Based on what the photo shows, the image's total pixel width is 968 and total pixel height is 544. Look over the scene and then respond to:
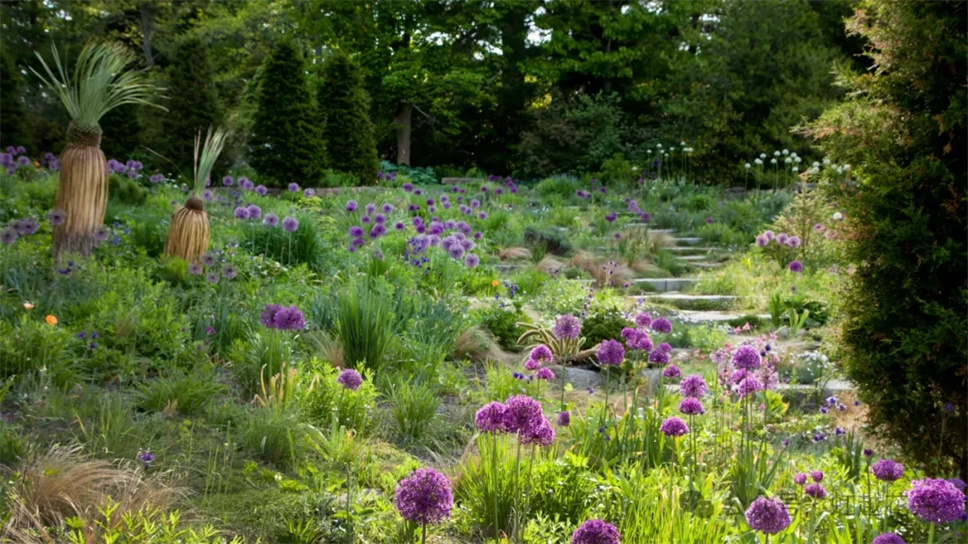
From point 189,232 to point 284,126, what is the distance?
6729 millimetres

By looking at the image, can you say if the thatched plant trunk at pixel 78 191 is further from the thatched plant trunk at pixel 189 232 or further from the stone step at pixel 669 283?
the stone step at pixel 669 283

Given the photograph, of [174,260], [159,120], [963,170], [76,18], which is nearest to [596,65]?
[159,120]

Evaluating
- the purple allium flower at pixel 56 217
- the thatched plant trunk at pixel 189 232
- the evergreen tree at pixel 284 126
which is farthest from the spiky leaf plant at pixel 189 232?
the evergreen tree at pixel 284 126

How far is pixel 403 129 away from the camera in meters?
19.1

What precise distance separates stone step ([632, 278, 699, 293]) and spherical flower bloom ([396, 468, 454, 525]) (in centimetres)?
635

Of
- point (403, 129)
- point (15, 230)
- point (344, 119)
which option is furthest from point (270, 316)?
point (403, 129)

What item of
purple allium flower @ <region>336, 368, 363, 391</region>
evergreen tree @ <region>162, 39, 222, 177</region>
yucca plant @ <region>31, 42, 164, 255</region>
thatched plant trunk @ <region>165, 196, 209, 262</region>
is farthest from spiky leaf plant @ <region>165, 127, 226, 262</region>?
evergreen tree @ <region>162, 39, 222, 177</region>

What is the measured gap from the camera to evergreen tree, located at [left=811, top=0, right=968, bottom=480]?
10.1 ft

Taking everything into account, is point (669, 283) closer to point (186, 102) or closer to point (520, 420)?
point (520, 420)

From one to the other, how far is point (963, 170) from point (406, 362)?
2.76 m

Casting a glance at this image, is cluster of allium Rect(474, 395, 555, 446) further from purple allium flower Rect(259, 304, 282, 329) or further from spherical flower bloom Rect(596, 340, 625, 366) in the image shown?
purple allium flower Rect(259, 304, 282, 329)

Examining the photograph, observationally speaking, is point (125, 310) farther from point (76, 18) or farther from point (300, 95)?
point (76, 18)

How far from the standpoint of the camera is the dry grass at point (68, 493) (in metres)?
2.28

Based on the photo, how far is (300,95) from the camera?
12070 mm
